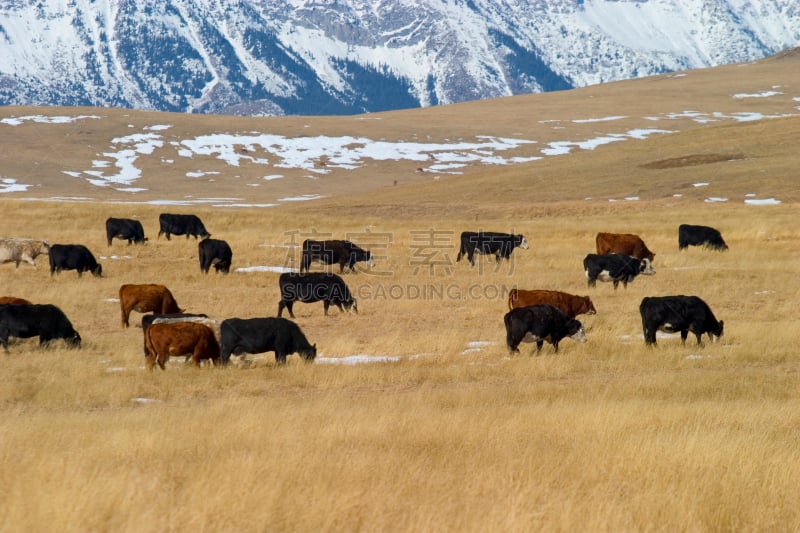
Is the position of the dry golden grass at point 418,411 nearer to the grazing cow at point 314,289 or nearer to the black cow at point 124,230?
the grazing cow at point 314,289

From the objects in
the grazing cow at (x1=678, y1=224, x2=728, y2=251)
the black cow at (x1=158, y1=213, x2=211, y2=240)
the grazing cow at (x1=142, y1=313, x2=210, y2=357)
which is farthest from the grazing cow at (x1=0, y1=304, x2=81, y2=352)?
the grazing cow at (x1=678, y1=224, x2=728, y2=251)

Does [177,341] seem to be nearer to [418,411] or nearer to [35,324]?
[35,324]

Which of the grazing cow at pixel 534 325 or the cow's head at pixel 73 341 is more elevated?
the grazing cow at pixel 534 325

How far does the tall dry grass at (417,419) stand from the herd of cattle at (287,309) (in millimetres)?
387

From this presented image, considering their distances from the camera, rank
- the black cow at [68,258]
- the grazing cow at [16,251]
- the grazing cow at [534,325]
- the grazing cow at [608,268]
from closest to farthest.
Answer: the grazing cow at [534,325] → the grazing cow at [608,268] → the black cow at [68,258] → the grazing cow at [16,251]

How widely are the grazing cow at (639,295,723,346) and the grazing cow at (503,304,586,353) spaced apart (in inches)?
57.8

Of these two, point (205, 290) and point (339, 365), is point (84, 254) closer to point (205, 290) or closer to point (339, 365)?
point (205, 290)

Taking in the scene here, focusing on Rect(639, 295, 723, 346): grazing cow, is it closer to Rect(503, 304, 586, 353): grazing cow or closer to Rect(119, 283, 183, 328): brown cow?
Rect(503, 304, 586, 353): grazing cow

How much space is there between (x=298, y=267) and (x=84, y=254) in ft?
21.0

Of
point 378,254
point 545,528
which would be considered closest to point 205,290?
point 378,254

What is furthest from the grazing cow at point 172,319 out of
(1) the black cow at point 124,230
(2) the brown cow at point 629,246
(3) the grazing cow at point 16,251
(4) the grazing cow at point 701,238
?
(4) the grazing cow at point 701,238

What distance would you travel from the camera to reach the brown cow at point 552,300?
1805 centimetres

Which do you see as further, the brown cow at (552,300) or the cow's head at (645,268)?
the cow's head at (645,268)

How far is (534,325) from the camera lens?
50.5 ft
